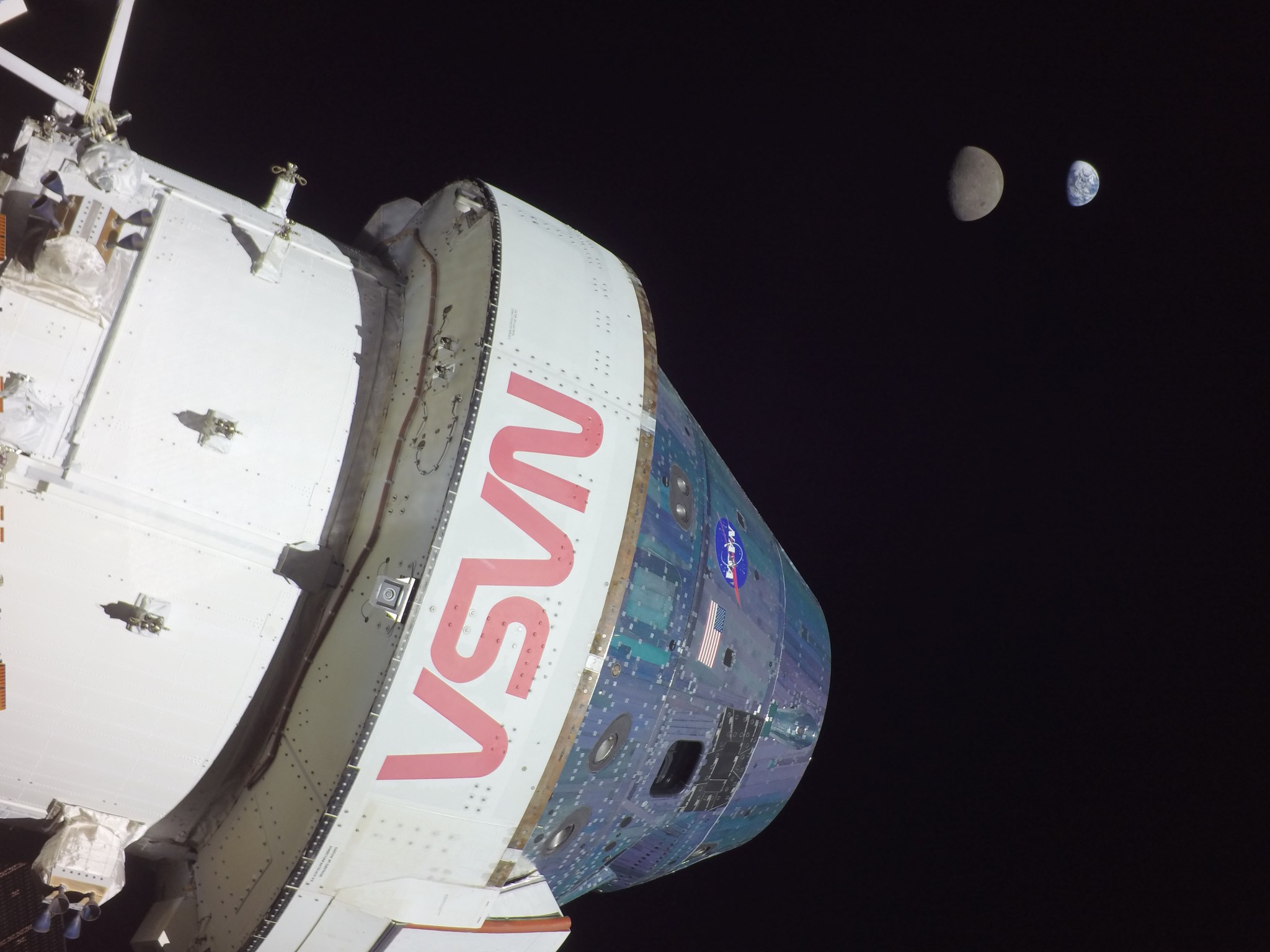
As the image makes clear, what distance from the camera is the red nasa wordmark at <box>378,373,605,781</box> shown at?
11.8 ft

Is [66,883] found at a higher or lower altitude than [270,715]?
lower

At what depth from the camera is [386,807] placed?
11.9 feet

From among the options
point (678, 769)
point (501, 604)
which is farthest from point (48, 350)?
point (678, 769)

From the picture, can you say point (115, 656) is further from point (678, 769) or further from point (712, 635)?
point (678, 769)

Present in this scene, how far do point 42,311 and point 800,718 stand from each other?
5841 millimetres

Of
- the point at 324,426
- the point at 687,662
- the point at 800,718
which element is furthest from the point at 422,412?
the point at 800,718

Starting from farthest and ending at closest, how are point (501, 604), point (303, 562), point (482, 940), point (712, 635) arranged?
point (712, 635) → point (482, 940) → point (303, 562) → point (501, 604)

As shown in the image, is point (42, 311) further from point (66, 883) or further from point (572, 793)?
point (572, 793)

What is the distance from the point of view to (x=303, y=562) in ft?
12.9

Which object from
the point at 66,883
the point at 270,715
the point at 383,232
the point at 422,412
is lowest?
the point at 66,883

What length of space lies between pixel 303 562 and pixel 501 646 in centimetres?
110

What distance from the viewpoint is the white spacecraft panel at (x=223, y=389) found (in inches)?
140

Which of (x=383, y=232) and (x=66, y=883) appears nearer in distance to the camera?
(x=66, y=883)

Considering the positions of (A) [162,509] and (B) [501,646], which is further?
(B) [501,646]
